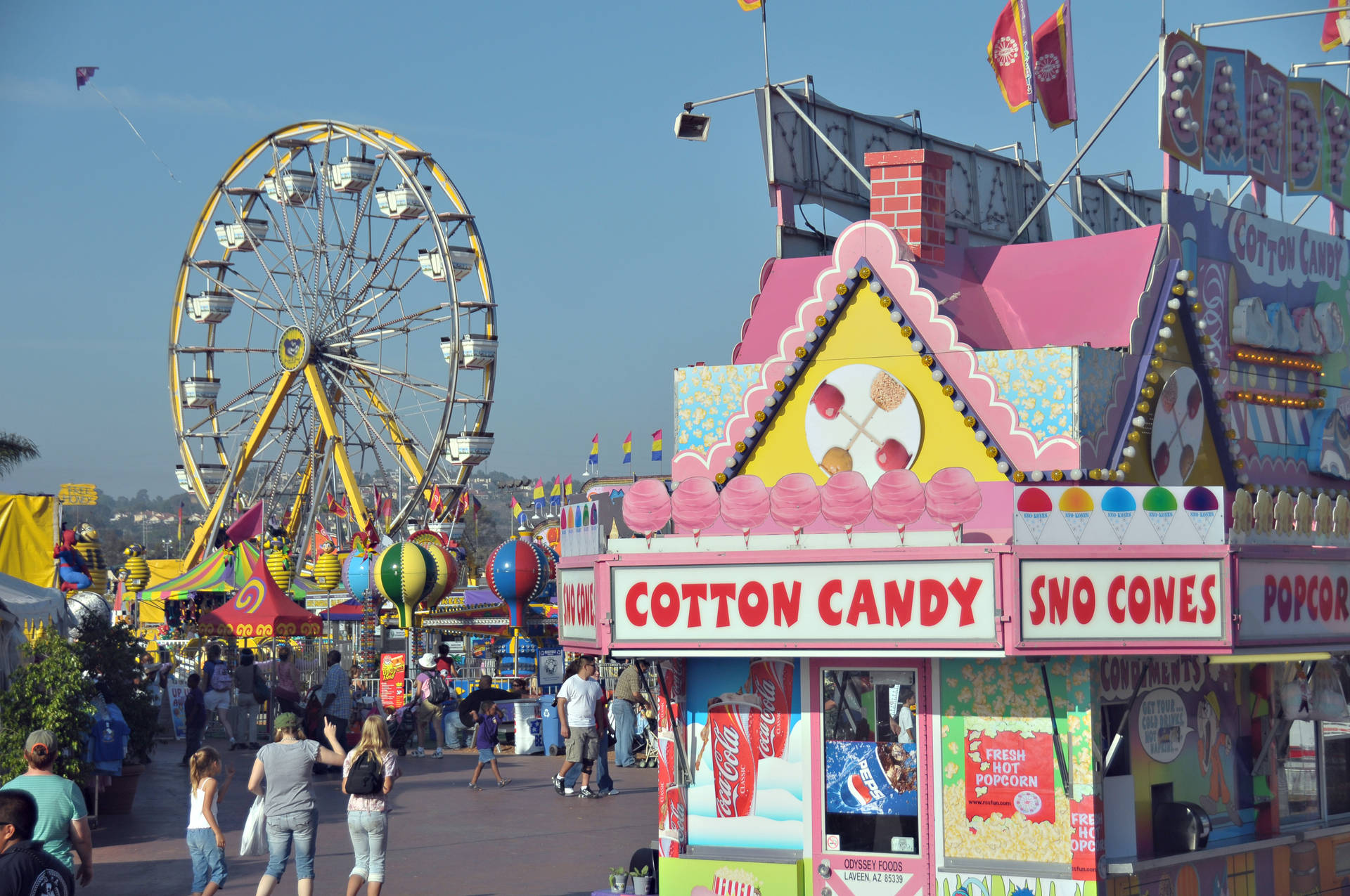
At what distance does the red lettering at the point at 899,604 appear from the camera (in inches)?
362

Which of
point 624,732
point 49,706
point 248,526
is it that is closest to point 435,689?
point 624,732

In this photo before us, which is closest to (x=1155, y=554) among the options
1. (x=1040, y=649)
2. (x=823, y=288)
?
(x=1040, y=649)

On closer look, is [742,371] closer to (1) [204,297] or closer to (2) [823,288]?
(2) [823,288]

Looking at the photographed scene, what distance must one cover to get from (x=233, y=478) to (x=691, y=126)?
32577mm

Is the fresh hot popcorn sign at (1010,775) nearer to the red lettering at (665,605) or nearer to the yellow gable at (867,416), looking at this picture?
the yellow gable at (867,416)

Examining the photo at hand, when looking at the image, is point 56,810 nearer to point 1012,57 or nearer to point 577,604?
point 577,604

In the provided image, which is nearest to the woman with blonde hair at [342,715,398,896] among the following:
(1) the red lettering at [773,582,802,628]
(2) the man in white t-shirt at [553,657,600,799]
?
(1) the red lettering at [773,582,802,628]

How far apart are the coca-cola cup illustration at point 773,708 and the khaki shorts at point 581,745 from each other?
633 cm

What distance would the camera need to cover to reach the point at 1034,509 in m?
9.14

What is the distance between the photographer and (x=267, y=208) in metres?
40.9

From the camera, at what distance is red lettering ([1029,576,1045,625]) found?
8945mm

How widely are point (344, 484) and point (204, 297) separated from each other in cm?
681

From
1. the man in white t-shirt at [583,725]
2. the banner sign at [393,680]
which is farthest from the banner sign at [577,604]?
the banner sign at [393,680]

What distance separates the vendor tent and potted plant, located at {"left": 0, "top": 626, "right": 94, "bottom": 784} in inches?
350
